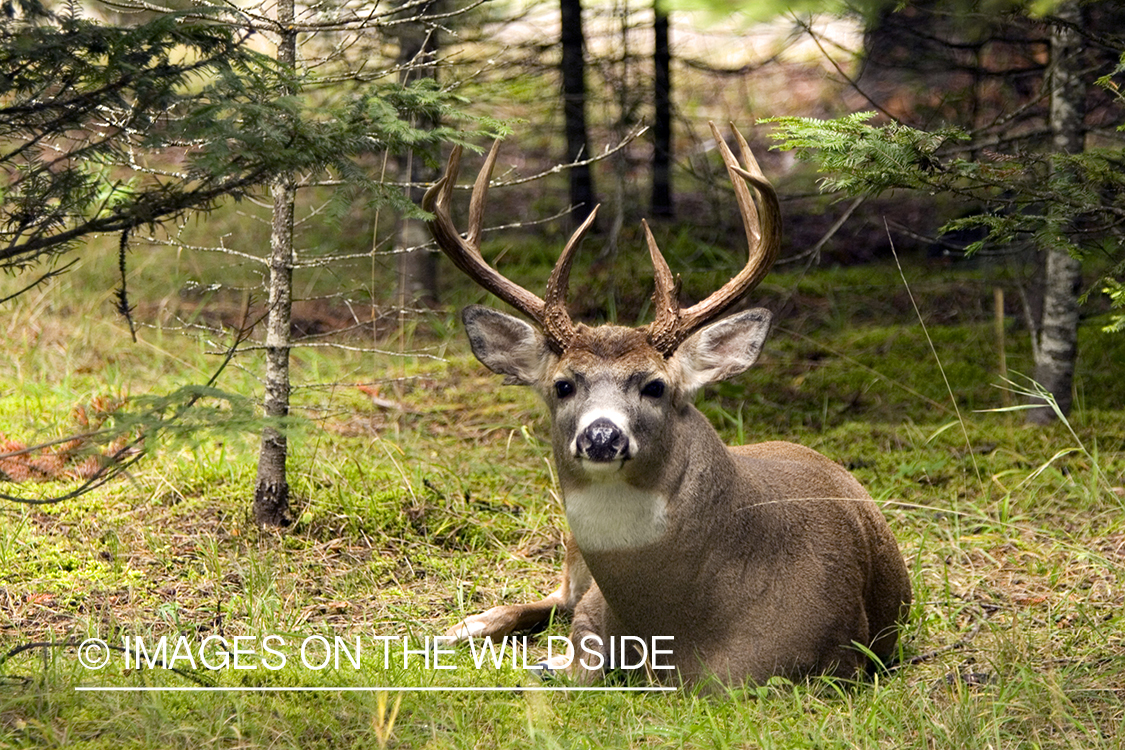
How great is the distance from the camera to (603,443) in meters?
3.79

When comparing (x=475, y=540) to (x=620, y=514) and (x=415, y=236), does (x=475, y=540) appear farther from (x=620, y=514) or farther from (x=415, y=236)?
(x=415, y=236)

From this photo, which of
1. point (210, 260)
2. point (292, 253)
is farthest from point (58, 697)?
point (210, 260)

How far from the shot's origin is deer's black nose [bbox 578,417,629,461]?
12.4 ft

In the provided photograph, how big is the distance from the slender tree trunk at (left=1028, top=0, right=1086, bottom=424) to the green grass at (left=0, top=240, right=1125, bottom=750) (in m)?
0.23

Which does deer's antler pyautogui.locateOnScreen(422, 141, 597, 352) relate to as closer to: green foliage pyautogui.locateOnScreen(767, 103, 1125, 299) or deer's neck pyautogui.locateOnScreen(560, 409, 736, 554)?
deer's neck pyautogui.locateOnScreen(560, 409, 736, 554)

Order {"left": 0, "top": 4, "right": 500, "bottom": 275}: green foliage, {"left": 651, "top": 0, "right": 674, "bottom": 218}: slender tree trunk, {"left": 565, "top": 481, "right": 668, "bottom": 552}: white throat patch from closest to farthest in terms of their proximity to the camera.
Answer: {"left": 0, "top": 4, "right": 500, "bottom": 275}: green foliage < {"left": 565, "top": 481, "right": 668, "bottom": 552}: white throat patch < {"left": 651, "top": 0, "right": 674, "bottom": 218}: slender tree trunk

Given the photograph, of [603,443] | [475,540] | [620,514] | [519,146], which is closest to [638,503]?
[620,514]

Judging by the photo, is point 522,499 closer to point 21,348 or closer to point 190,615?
point 190,615

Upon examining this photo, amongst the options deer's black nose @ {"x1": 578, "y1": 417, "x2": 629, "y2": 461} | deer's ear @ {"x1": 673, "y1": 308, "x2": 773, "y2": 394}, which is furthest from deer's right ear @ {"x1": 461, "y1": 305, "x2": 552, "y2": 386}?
deer's black nose @ {"x1": 578, "y1": 417, "x2": 629, "y2": 461}

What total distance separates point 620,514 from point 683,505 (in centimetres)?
22

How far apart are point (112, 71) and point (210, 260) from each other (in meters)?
6.97

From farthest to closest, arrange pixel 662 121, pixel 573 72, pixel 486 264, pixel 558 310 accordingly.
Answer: pixel 662 121
pixel 573 72
pixel 486 264
pixel 558 310

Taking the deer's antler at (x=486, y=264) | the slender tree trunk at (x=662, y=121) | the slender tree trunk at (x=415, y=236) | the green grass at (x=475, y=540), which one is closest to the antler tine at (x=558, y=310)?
the deer's antler at (x=486, y=264)

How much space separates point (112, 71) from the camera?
122 inches
